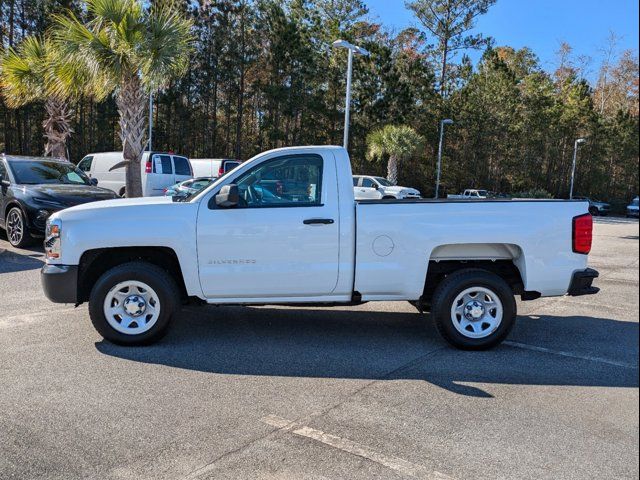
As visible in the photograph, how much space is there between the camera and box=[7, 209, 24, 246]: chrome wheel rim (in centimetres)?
1079

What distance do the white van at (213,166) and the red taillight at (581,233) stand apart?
58.5ft

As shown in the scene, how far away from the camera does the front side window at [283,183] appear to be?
17.9 feet

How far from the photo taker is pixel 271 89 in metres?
41.0

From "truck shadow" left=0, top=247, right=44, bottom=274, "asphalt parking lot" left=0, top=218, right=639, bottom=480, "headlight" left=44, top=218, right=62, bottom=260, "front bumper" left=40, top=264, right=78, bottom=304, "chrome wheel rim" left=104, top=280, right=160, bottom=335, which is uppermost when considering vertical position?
"headlight" left=44, top=218, right=62, bottom=260

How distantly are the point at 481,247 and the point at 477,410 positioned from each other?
6.50ft

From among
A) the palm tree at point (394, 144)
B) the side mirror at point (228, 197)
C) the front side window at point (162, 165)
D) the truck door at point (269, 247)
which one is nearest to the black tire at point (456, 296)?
the truck door at point (269, 247)

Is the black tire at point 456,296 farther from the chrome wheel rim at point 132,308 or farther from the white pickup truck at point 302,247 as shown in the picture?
the chrome wheel rim at point 132,308

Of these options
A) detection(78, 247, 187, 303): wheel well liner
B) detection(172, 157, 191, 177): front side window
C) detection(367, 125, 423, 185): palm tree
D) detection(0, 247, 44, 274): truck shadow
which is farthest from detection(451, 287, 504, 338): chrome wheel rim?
detection(367, 125, 423, 185): palm tree

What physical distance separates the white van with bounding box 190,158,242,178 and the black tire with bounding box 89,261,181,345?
55.8 feet

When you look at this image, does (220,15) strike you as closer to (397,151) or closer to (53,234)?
(397,151)

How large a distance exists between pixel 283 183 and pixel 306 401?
2247 millimetres

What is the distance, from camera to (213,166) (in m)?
23.0

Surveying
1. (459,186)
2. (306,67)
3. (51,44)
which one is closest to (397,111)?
(306,67)

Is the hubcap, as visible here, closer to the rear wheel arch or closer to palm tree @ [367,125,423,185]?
the rear wheel arch
